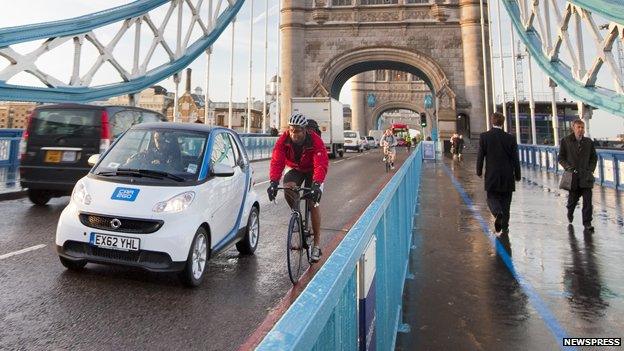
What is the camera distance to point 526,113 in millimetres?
46500

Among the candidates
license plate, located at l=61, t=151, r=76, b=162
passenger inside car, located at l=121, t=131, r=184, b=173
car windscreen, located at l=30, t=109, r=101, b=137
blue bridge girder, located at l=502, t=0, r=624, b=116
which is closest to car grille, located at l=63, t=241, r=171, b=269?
passenger inside car, located at l=121, t=131, r=184, b=173

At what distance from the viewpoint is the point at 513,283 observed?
171 inches

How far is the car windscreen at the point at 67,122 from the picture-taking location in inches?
307

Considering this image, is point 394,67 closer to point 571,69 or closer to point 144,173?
point 571,69

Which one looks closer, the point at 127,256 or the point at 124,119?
the point at 127,256

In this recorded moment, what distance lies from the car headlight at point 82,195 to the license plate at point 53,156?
432cm

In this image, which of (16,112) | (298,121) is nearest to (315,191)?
(298,121)

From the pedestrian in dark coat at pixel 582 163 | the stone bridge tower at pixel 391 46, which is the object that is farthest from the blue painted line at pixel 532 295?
the stone bridge tower at pixel 391 46

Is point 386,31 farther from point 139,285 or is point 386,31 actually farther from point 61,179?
point 139,285

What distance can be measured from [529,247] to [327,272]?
5518 millimetres

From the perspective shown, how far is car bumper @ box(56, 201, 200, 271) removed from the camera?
3.73 metres

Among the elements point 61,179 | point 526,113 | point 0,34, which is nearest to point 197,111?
point 526,113

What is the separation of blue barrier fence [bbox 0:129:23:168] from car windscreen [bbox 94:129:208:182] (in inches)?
382

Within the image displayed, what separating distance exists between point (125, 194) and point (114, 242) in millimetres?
477
